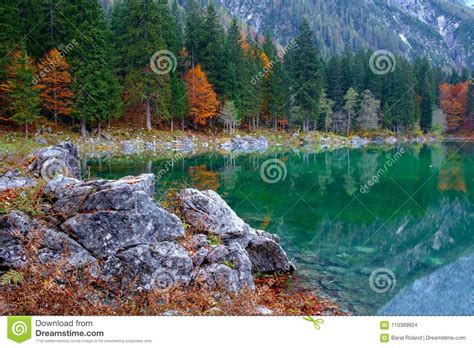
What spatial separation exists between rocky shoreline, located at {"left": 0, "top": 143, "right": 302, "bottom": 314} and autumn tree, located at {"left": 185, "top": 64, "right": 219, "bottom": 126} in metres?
40.5

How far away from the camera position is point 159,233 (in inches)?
261

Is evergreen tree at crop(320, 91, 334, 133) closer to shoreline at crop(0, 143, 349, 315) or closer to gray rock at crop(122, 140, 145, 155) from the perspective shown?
Result: gray rock at crop(122, 140, 145, 155)

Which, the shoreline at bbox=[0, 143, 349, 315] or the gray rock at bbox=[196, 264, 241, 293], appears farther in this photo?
the gray rock at bbox=[196, 264, 241, 293]

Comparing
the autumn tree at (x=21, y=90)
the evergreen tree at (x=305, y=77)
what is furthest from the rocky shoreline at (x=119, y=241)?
the evergreen tree at (x=305, y=77)

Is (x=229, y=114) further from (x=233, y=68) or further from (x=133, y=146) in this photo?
(x=133, y=146)

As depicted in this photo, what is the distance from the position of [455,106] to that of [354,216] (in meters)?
77.6

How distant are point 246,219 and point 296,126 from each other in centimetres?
5023

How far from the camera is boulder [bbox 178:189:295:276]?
8078 millimetres

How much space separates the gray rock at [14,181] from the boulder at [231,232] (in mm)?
2971

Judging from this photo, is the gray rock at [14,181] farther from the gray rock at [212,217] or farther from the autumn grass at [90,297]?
the gray rock at [212,217]

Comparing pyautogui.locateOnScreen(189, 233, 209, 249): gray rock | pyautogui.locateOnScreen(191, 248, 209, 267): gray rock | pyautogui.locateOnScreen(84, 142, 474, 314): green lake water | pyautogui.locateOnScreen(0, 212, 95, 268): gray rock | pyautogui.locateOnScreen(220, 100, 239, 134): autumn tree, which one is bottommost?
pyautogui.locateOnScreen(84, 142, 474, 314): green lake water

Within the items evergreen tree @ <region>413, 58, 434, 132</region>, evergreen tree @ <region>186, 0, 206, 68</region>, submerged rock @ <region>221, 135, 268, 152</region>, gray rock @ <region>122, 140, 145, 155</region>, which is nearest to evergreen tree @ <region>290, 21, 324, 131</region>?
submerged rock @ <region>221, 135, 268, 152</region>
